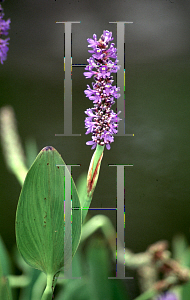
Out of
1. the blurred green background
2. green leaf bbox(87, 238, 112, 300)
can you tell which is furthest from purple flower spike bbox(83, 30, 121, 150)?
green leaf bbox(87, 238, 112, 300)

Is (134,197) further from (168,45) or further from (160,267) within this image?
(168,45)

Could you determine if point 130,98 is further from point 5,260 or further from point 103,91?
point 5,260

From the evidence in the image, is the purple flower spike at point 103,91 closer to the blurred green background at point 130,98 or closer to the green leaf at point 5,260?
the blurred green background at point 130,98

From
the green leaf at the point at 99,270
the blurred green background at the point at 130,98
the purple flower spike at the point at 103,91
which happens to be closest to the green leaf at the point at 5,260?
the blurred green background at the point at 130,98

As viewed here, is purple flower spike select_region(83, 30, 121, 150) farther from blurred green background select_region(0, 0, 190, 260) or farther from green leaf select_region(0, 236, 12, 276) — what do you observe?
green leaf select_region(0, 236, 12, 276)

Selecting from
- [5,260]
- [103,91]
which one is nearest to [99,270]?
[5,260]
